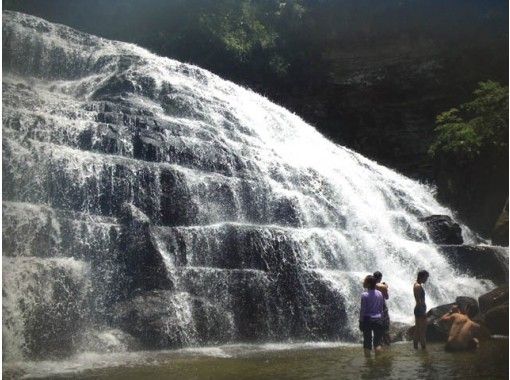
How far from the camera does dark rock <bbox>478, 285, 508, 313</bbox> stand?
10.6 meters

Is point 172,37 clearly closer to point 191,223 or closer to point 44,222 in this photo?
point 191,223

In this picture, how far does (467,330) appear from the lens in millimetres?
8250

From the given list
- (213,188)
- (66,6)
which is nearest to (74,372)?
(213,188)

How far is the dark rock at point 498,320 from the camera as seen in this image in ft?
32.8

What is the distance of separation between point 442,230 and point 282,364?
11764 mm

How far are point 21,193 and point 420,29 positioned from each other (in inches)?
1118

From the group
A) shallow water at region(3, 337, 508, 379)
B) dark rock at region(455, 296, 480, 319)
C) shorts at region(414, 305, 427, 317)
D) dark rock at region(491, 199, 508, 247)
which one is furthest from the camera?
dark rock at region(491, 199, 508, 247)

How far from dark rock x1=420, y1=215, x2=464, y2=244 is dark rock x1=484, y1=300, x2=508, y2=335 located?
7494mm

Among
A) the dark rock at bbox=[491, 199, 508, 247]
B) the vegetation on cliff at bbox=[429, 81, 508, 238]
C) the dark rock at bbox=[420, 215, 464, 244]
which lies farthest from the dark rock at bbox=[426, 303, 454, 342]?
the vegetation on cliff at bbox=[429, 81, 508, 238]

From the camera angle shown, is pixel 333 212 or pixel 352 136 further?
pixel 352 136

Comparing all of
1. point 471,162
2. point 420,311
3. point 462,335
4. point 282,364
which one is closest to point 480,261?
point 420,311

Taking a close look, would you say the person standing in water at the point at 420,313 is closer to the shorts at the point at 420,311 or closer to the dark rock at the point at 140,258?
the shorts at the point at 420,311

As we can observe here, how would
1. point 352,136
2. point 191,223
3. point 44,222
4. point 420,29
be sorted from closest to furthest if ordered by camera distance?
point 44,222, point 191,223, point 352,136, point 420,29

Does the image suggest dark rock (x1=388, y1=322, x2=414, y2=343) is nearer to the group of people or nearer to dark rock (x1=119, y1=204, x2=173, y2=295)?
the group of people
